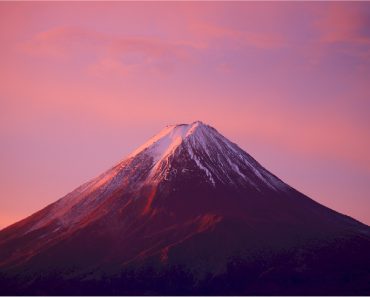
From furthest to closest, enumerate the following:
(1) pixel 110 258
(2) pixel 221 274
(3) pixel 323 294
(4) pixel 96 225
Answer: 1. (4) pixel 96 225
2. (1) pixel 110 258
3. (2) pixel 221 274
4. (3) pixel 323 294

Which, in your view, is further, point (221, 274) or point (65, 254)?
point (65, 254)

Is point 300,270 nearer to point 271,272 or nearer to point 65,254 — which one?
point 271,272

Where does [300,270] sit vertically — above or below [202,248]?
below

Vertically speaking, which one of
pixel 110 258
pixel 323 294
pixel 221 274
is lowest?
pixel 323 294

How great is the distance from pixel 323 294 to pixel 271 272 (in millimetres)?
17180

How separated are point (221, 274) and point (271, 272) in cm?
1165

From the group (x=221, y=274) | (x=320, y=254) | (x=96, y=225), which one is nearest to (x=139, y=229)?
(x=96, y=225)

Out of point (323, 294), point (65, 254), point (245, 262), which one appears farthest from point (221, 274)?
point (65, 254)

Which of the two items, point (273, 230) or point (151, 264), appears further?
point (273, 230)

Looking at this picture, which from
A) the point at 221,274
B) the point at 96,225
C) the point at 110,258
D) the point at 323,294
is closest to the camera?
the point at 323,294

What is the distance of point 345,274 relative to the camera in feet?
584

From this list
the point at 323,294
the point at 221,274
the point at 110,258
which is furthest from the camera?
the point at 110,258

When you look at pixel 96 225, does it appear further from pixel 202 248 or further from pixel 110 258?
pixel 202 248

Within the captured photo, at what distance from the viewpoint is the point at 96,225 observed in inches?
7849
